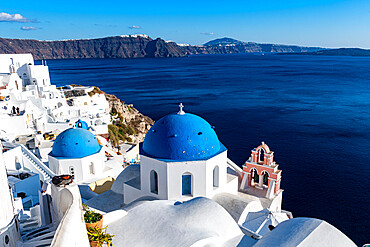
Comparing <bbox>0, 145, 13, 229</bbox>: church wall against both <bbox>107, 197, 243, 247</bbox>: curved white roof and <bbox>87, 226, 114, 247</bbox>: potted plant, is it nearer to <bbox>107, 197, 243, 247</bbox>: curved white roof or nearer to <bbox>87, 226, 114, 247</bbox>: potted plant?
<bbox>87, 226, 114, 247</bbox>: potted plant

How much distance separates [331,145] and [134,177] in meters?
34.7

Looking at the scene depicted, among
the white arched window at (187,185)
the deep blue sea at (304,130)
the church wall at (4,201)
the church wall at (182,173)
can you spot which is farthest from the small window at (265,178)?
the church wall at (4,201)

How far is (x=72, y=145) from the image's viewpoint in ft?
64.3

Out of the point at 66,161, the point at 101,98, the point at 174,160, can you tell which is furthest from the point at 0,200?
the point at 101,98

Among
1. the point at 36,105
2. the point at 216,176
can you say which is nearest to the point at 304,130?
the point at 216,176

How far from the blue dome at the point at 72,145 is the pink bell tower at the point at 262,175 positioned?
10.7 meters

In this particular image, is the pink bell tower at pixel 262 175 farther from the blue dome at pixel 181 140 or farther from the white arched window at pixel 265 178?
the blue dome at pixel 181 140

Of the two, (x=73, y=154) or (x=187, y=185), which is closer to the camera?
(x=187, y=185)

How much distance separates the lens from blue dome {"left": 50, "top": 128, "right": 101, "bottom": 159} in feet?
64.0

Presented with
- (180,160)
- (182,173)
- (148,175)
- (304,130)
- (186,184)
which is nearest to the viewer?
(180,160)

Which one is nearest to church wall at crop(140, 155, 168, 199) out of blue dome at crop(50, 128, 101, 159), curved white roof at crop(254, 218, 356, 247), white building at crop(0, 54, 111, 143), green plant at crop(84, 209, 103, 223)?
green plant at crop(84, 209, 103, 223)

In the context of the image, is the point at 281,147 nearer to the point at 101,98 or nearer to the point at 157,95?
the point at 101,98

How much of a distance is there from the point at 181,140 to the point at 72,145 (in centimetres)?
962

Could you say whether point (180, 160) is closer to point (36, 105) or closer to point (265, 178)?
point (265, 178)
